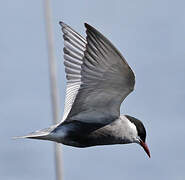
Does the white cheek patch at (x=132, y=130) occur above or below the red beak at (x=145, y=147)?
above

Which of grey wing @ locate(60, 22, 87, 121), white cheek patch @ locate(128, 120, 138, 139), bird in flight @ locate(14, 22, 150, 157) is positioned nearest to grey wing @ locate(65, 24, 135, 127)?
bird in flight @ locate(14, 22, 150, 157)

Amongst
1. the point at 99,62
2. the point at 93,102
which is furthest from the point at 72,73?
the point at 99,62

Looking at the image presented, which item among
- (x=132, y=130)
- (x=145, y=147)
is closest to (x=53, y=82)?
(x=132, y=130)

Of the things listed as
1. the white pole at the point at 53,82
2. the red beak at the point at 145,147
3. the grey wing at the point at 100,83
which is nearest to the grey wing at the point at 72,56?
the grey wing at the point at 100,83

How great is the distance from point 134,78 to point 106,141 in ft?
4.18

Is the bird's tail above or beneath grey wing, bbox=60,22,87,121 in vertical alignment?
beneath

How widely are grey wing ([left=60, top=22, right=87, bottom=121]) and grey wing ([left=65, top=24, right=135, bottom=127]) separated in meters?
0.51

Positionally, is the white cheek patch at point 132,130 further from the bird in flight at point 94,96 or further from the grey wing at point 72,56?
the grey wing at point 72,56

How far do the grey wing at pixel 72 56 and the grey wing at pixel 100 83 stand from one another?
51 cm

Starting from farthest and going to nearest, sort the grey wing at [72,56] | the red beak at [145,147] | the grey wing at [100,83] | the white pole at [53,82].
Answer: the red beak at [145,147] → the grey wing at [72,56] → the grey wing at [100,83] → the white pole at [53,82]

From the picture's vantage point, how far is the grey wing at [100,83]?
5.93 metres

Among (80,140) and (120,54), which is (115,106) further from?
(120,54)

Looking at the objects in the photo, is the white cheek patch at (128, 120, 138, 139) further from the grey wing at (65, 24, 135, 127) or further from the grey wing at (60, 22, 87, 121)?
the grey wing at (60, 22, 87, 121)

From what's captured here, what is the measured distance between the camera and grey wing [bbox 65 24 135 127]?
5934 mm
